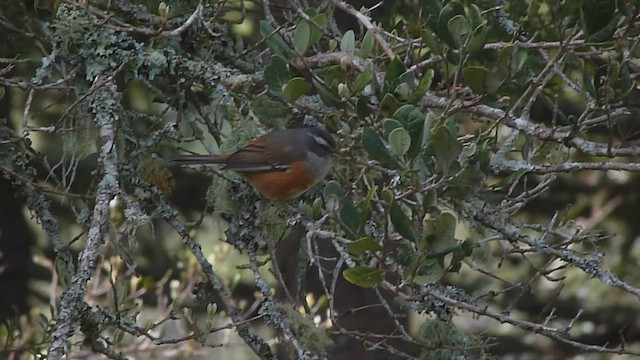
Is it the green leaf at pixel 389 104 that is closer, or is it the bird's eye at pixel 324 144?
the green leaf at pixel 389 104

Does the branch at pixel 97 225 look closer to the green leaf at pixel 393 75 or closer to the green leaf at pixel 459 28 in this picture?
the green leaf at pixel 393 75

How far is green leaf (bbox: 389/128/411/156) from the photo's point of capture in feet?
8.29

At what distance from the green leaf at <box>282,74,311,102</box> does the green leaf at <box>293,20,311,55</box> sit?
16 cm

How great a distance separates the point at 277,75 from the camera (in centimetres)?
313

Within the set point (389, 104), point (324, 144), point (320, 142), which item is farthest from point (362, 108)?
point (320, 142)

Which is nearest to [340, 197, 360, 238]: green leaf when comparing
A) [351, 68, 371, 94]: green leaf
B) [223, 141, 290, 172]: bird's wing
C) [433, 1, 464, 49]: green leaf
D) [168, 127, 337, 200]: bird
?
[351, 68, 371, 94]: green leaf

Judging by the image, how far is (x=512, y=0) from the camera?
443 cm

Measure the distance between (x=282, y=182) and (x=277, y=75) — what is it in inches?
32.6

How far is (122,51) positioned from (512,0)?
1.87 meters

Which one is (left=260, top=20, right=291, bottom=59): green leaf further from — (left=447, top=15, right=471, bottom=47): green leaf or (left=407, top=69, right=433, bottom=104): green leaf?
(left=447, top=15, right=471, bottom=47): green leaf

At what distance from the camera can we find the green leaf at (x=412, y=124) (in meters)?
2.63

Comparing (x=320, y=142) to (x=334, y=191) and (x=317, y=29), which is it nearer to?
(x=317, y=29)

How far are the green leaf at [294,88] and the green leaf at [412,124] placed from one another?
1.45ft

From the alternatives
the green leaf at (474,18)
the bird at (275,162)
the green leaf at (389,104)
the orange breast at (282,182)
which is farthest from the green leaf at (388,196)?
the orange breast at (282,182)
